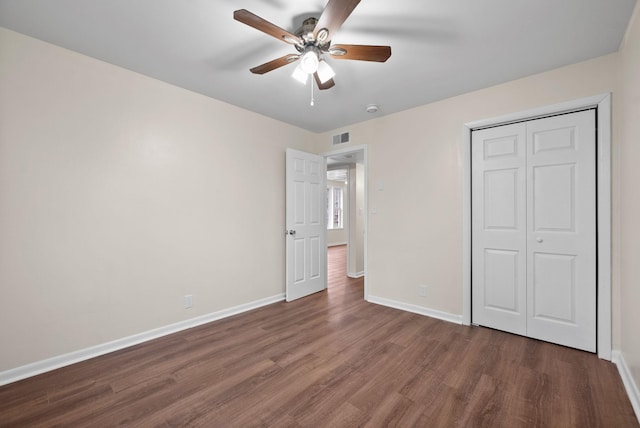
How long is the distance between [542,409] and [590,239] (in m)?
1.50

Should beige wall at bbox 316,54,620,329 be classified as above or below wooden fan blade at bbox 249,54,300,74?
below

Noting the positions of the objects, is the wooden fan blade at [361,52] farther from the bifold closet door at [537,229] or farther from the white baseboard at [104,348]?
the white baseboard at [104,348]

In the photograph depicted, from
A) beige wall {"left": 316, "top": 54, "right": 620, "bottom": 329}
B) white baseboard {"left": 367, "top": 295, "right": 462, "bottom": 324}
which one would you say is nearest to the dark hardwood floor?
white baseboard {"left": 367, "top": 295, "right": 462, "bottom": 324}

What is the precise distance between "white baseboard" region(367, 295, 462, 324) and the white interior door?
3.03ft

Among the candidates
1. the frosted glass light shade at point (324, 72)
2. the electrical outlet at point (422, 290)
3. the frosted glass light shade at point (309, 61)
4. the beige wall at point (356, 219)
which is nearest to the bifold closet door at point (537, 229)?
the electrical outlet at point (422, 290)

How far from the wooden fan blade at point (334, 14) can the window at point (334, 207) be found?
816 cm

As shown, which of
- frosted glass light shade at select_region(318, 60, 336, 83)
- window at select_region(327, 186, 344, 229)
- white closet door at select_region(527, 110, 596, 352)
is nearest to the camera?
frosted glass light shade at select_region(318, 60, 336, 83)

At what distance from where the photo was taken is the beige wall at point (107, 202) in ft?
6.53

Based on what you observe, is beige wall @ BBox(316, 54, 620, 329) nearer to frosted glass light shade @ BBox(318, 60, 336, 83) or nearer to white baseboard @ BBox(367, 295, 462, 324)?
white baseboard @ BBox(367, 295, 462, 324)

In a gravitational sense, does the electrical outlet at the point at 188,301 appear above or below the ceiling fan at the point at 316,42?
below

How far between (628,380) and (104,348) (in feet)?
13.0

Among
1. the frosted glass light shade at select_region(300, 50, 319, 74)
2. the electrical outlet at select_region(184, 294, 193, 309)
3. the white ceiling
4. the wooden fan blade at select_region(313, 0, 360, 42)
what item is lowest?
the electrical outlet at select_region(184, 294, 193, 309)

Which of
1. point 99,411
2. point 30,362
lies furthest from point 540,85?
point 30,362

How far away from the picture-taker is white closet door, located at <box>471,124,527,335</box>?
104 inches
